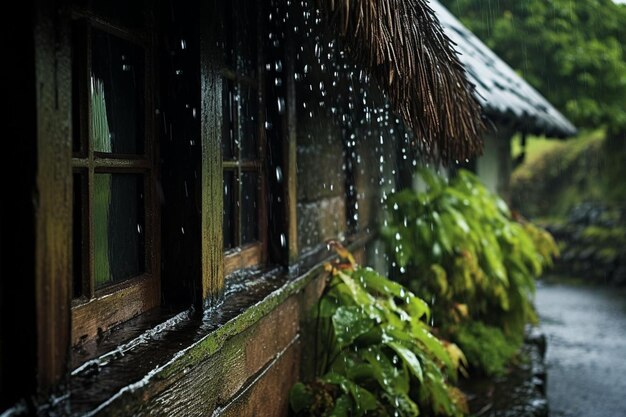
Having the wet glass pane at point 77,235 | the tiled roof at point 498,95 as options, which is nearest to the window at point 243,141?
the wet glass pane at point 77,235

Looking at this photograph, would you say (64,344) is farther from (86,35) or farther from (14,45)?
(86,35)

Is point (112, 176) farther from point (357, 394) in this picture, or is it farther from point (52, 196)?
point (357, 394)

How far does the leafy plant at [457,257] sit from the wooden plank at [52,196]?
12.2 feet

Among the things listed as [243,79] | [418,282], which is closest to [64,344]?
[243,79]

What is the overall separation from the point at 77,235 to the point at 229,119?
113 cm

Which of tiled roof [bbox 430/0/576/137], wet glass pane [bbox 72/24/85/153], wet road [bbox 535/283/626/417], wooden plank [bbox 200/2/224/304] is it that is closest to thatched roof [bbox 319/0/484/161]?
wooden plank [bbox 200/2/224/304]

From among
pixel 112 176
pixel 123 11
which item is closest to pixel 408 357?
pixel 112 176

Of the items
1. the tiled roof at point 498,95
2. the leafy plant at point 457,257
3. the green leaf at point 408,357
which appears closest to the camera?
the green leaf at point 408,357

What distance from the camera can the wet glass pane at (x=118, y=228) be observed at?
195cm

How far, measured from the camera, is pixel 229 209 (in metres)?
2.84

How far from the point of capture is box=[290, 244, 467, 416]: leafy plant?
117 inches

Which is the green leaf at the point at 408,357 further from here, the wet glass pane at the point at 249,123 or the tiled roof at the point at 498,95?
the tiled roof at the point at 498,95

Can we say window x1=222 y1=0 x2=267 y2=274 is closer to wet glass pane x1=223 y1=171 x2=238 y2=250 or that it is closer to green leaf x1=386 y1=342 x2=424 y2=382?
wet glass pane x1=223 y1=171 x2=238 y2=250

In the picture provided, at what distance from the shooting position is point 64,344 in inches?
57.7
